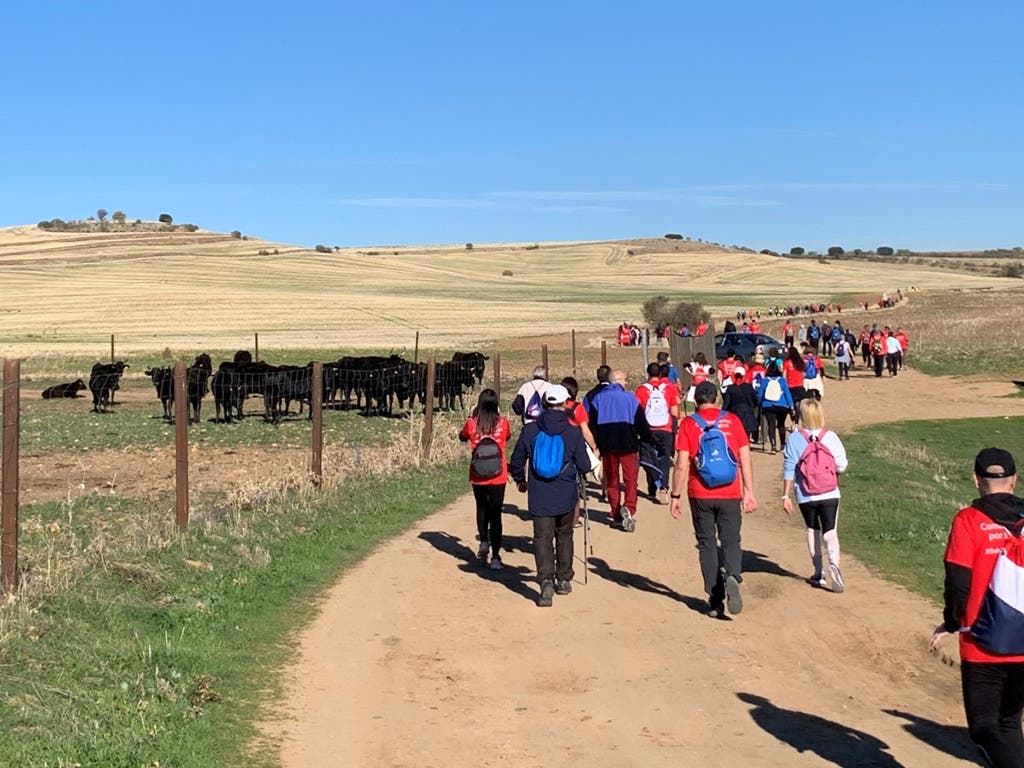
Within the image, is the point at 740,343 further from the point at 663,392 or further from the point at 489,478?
the point at 489,478

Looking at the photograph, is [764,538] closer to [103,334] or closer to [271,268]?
[103,334]

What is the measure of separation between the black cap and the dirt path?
1904 mm

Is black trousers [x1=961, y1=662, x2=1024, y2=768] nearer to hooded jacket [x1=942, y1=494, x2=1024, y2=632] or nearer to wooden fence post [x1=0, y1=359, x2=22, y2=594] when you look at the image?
hooded jacket [x1=942, y1=494, x2=1024, y2=632]

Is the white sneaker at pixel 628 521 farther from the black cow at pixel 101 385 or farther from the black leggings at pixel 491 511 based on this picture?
the black cow at pixel 101 385

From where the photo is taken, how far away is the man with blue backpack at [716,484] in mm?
9531

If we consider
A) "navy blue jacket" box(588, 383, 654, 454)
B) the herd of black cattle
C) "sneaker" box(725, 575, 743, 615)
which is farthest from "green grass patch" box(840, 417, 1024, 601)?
the herd of black cattle

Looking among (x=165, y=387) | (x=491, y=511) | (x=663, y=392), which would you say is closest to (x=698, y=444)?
(x=491, y=511)

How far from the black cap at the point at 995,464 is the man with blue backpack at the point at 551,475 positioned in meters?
4.69

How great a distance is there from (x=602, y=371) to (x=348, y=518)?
128 inches

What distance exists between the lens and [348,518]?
13750 millimetres

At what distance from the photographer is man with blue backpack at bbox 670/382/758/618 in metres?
9.53

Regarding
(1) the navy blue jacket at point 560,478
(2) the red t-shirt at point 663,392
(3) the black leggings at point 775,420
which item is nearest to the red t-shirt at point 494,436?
(1) the navy blue jacket at point 560,478

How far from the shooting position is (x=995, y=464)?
18.1ft

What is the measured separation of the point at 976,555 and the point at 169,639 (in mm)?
5343
